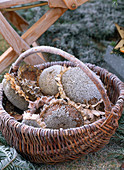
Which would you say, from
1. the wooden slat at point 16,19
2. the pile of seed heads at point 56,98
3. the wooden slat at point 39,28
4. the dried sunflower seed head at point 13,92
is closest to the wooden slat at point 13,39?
the wooden slat at point 39,28

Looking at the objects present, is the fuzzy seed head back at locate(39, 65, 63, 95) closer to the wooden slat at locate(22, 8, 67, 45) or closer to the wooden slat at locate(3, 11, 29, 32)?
the wooden slat at locate(22, 8, 67, 45)

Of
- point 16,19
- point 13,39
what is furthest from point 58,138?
point 16,19

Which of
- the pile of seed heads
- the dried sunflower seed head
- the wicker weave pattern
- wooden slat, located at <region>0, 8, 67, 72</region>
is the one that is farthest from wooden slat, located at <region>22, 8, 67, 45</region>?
the wicker weave pattern

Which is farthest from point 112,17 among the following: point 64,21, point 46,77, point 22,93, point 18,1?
point 22,93

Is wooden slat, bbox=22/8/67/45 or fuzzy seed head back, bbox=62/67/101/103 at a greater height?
wooden slat, bbox=22/8/67/45

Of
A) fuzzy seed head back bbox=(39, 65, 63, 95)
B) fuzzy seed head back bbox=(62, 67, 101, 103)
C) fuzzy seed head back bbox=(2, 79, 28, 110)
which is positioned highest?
fuzzy seed head back bbox=(2, 79, 28, 110)

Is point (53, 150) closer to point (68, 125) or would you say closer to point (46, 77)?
point (68, 125)
